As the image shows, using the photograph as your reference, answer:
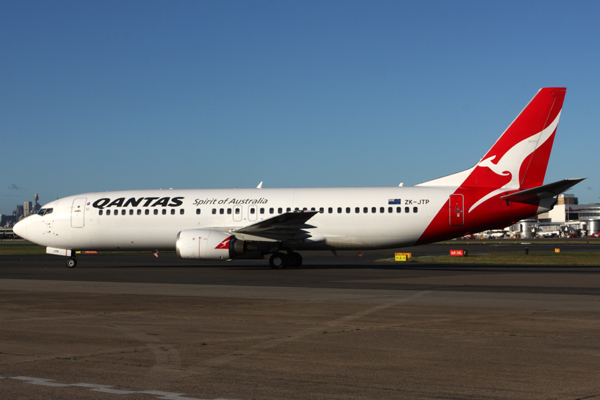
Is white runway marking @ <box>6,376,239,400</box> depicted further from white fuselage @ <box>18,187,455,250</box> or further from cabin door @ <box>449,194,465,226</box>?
cabin door @ <box>449,194,465,226</box>

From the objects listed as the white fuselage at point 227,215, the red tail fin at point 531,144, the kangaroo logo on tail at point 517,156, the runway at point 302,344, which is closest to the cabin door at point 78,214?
the white fuselage at point 227,215

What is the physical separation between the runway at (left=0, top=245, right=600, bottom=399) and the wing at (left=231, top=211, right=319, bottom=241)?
9.64m

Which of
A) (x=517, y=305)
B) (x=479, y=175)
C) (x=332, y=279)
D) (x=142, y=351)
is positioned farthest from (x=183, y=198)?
(x=142, y=351)

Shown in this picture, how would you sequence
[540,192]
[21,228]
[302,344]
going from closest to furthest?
[302,344]
[540,192]
[21,228]

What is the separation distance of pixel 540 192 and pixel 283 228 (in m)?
10.8

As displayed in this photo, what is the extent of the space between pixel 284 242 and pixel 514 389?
2129 centimetres

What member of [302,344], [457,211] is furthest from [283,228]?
[302,344]

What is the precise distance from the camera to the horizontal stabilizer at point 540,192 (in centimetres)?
2339

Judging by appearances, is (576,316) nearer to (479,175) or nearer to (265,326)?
(265,326)

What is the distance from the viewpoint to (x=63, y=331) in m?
9.22

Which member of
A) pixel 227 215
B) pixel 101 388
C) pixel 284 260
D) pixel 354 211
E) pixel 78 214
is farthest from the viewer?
pixel 78 214

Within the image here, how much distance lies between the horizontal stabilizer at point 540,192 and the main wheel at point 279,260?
390 inches

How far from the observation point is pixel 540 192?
24.4m

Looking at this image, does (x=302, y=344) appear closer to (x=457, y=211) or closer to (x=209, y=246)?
(x=209, y=246)
